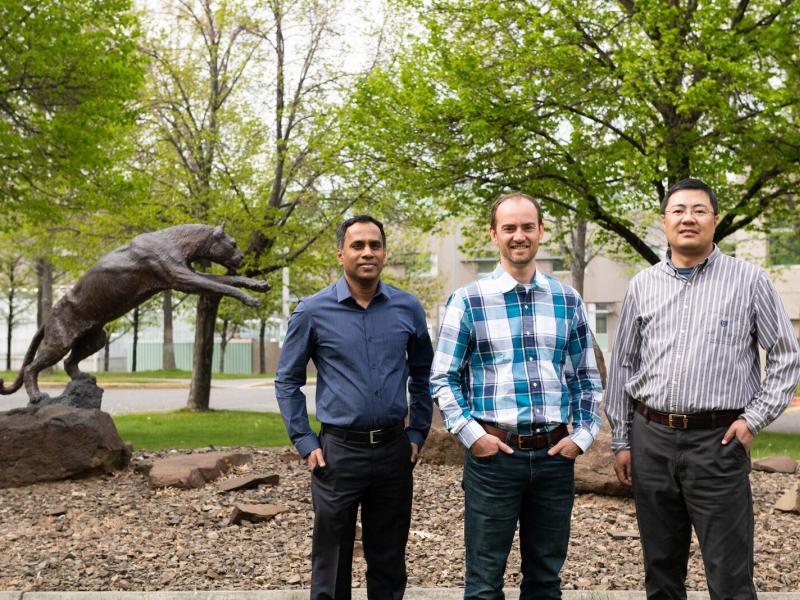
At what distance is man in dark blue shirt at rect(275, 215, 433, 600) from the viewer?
376 cm

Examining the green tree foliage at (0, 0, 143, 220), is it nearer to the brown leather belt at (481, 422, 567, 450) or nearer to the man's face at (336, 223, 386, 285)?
the man's face at (336, 223, 386, 285)

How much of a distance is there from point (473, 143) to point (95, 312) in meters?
6.71

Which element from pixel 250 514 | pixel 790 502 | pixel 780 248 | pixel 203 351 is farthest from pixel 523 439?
pixel 780 248

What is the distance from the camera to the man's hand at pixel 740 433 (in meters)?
3.39

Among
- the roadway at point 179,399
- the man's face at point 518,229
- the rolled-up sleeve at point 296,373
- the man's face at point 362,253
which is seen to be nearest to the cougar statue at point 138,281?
the rolled-up sleeve at point 296,373

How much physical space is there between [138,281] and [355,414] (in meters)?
5.39

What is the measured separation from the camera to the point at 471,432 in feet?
11.1

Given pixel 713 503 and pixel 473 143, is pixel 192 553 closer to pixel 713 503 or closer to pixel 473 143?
pixel 713 503

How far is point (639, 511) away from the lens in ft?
A: 12.0

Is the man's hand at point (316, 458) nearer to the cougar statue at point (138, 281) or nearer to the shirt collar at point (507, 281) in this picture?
the shirt collar at point (507, 281)

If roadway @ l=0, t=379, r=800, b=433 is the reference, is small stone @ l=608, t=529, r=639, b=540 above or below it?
above

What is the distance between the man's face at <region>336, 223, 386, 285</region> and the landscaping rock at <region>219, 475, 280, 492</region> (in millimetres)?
3981

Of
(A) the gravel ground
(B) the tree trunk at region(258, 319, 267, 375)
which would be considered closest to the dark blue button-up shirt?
(A) the gravel ground

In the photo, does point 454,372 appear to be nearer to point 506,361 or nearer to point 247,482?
point 506,361
